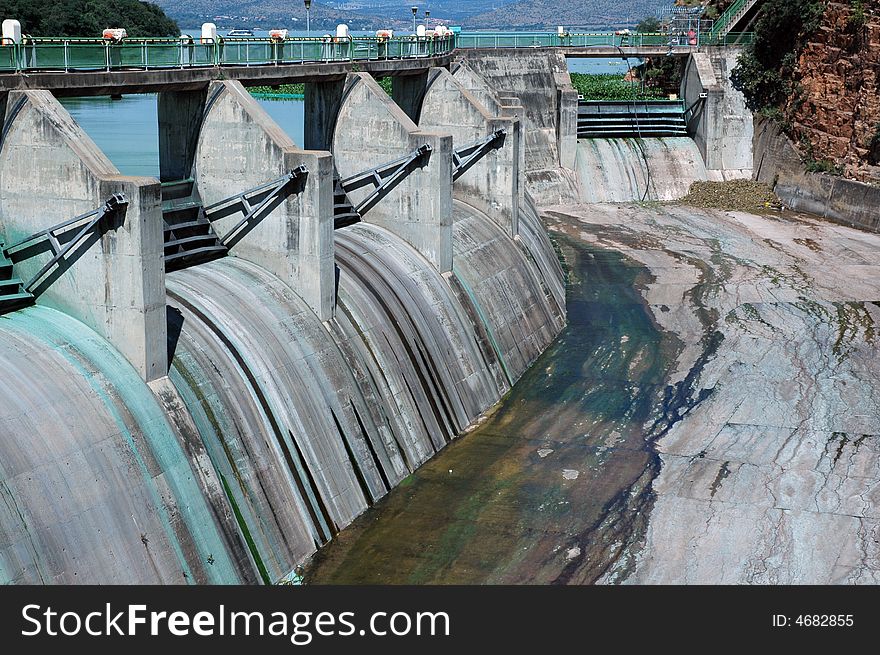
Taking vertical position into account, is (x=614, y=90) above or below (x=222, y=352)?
above

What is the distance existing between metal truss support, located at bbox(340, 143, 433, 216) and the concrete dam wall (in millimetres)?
217

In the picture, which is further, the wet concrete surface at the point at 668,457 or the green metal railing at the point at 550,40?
the green metal railing at the point at 550,40

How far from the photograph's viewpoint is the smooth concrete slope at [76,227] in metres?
18.7

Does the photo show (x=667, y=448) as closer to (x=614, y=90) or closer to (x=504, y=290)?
(x=504, y=290)

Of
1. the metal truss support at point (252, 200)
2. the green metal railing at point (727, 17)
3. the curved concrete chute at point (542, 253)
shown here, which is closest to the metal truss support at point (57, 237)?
the metal truss support at point (252, 200)

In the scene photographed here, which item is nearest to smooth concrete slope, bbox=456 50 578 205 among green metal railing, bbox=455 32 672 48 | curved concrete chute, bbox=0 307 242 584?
green metal railing, bbox=455 32 672 48

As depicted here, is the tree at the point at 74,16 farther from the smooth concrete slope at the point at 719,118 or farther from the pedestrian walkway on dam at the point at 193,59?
the smooth concrete slope at the point at 719,118

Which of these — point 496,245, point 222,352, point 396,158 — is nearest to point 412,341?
point 396,158

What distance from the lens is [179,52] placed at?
24734mm

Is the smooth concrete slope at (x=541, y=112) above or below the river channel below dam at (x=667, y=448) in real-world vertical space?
above

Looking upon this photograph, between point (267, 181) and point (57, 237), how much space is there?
5821 mm

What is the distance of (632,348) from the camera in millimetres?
32906

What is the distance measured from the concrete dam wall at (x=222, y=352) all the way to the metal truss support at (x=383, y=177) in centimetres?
22

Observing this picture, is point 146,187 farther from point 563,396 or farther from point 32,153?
point 563,396
